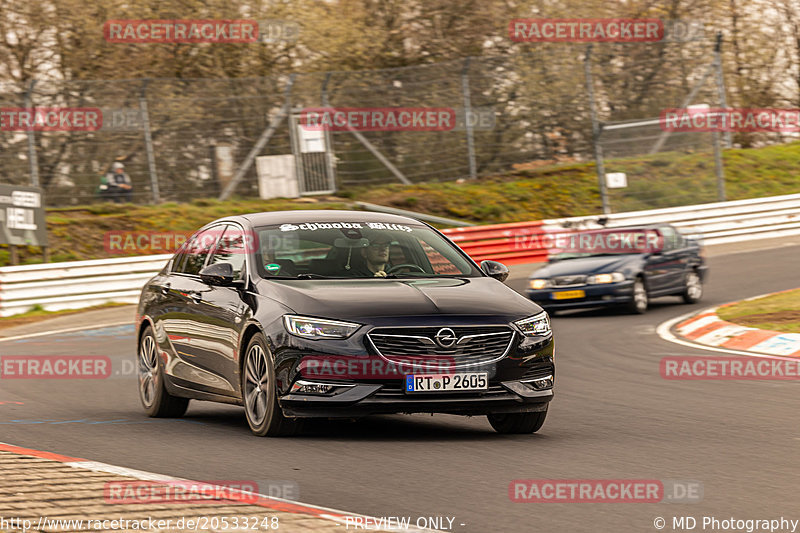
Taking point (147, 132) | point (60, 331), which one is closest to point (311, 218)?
point (60, 331)

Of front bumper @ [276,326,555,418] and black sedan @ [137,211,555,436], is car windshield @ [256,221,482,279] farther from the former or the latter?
front bumper @ [276,326,555,418]

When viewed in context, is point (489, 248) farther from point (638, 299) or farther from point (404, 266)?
point (404, 266)

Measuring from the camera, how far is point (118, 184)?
27.9 meters

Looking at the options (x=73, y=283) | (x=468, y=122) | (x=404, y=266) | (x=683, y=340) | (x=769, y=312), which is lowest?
(x=683, y=340)

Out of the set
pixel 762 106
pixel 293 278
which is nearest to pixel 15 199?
pixel 293 278

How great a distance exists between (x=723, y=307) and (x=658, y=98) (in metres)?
15.2

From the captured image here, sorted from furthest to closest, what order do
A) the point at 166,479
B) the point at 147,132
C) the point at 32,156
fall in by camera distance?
1. the point at 147,132
2. the point at 32,156
3. the point at 166,479

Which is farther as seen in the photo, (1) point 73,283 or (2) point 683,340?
(1) point 73,283

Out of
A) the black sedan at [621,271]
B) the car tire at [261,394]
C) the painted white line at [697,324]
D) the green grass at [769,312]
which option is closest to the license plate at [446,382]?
the car tire at [261,394]

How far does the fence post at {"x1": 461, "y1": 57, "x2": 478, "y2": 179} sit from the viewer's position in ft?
100.0

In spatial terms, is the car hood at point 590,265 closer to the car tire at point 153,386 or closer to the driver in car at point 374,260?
the car tire at point 153,386

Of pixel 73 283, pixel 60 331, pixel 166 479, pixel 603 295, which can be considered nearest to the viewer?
pixel 166 479

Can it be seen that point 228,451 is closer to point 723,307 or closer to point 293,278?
point 293,278

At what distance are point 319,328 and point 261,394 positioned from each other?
0.74 m
